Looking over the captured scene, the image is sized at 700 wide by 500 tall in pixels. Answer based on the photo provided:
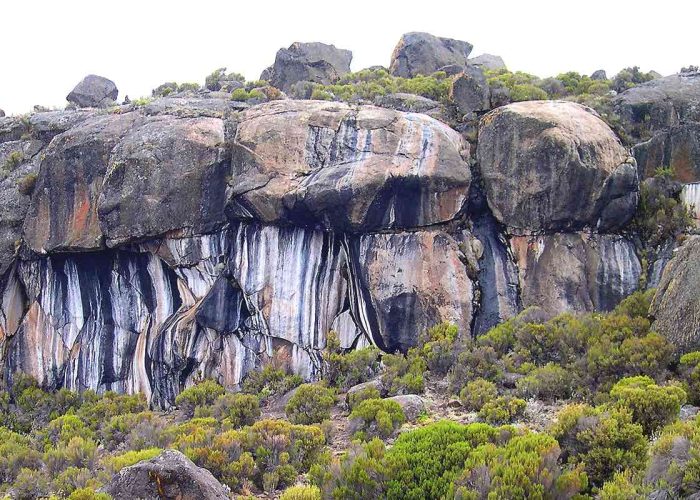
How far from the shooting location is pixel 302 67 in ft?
111

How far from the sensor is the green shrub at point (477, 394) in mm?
13281

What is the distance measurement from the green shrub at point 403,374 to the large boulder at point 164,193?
682cm

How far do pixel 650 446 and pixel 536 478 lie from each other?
2252mm

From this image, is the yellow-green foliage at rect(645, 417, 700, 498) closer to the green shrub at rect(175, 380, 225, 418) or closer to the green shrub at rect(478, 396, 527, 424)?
the green shrub at rect(478, 396, 527, 424)

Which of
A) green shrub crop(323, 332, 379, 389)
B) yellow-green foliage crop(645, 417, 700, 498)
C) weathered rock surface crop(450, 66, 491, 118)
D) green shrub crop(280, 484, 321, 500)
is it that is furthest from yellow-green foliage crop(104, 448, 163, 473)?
weathered rock surface crop(450, 66, 491, 118)

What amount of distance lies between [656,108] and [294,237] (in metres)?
12.6

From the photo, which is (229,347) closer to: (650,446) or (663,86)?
(650,446)

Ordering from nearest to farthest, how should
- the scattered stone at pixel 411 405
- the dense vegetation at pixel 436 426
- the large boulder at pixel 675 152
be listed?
the dense vegetation at pixel 436 426 → the scattered stone at pixel 411 405 → the large boulder at pixel 675 152

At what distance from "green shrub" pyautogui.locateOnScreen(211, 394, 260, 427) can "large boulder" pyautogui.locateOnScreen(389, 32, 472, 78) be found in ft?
76.2

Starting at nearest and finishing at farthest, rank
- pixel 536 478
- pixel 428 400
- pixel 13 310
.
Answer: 1. pixel 536 478
2. pixel 428 400
3. pixel 13 310

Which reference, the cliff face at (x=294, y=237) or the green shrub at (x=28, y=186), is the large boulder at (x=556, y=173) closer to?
the cliff face at (x=294, y=237)

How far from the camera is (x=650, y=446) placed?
8.91 meters

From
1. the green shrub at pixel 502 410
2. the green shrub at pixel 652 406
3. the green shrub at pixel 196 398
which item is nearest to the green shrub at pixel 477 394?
the green shrub at pixel 502 410

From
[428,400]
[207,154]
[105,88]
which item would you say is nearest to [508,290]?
[428,400]
